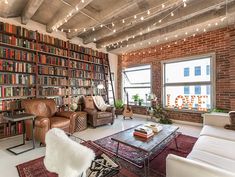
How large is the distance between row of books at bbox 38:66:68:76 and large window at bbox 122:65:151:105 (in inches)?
105

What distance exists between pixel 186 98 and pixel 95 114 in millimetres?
2851

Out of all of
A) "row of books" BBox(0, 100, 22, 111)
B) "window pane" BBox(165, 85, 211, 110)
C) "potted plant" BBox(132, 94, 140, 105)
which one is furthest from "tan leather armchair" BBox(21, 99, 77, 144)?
"window pane" BBox(165, 85, 211, 110)

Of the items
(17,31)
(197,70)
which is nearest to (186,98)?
(197,70)

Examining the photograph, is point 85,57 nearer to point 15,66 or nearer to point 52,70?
point 52,70

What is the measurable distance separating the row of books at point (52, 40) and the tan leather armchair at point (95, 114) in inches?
68.3

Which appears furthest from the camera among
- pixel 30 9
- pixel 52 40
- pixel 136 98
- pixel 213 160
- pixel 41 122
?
pixel 136 98

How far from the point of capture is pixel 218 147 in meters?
1.71

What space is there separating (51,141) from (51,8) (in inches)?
123

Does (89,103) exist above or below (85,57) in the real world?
below

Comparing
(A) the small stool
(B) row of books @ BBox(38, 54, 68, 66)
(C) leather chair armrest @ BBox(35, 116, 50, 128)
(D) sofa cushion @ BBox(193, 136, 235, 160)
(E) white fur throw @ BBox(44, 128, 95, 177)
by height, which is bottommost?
(A) the small stool

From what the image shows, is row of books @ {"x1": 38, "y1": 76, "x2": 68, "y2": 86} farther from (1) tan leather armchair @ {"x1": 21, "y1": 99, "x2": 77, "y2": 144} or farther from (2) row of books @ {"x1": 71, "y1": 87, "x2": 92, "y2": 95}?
(1) tan leather armchair @ {"x1": 21, "y1": 99, "x2": 77, "y2": 144}

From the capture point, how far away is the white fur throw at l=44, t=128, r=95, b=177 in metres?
0.95

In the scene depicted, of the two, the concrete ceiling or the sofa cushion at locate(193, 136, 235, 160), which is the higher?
the concrete ceiling

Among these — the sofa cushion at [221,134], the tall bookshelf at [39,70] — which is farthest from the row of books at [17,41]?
the sofa cushion at [221,134]
